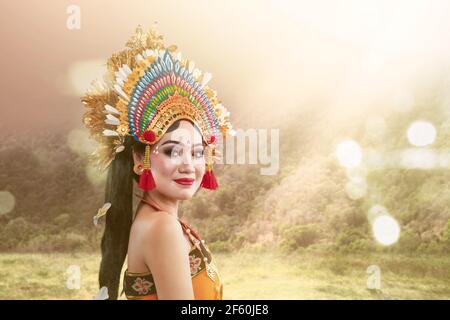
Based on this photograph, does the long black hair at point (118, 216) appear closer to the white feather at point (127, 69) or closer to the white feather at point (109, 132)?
the white feather at point (109, 132)

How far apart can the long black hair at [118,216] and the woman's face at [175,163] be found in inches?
2.2

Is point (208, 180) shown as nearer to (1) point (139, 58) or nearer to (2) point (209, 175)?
(2) point (209, 175)

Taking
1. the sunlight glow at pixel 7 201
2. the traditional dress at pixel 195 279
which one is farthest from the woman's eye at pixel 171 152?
the sunlight glow at pixel 7 201

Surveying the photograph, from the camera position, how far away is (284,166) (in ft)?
18.9

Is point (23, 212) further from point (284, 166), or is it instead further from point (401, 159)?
point (401, 159)

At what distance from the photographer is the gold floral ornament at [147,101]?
2.69 meters

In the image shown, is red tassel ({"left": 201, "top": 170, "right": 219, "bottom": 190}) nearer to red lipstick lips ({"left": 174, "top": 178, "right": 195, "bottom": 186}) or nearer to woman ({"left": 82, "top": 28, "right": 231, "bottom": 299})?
woman ({"left": 82, "top": 28, "right": 231, "bottom": 299})

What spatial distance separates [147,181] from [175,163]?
155 millimetres

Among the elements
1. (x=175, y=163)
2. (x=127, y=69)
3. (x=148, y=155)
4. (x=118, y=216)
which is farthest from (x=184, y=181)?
(x=127, y=69)

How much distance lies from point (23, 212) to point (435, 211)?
401 centimetres

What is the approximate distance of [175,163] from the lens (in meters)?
2.70
